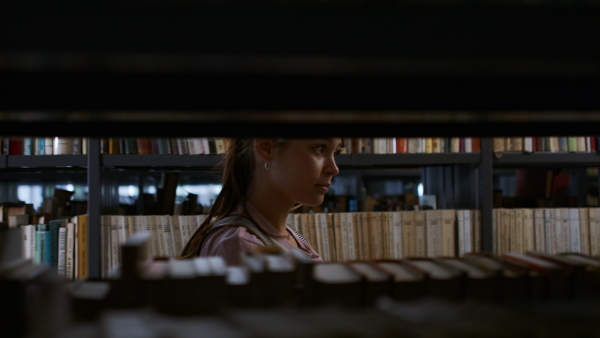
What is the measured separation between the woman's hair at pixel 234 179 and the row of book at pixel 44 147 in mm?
1069

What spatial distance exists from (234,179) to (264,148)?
146 millimetres

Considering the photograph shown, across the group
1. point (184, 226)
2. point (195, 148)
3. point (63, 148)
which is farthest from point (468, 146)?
point (63, 148)

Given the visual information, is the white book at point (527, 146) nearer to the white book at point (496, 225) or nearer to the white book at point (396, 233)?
the white book at point (496, 225)

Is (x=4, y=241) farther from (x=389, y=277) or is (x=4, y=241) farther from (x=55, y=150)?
(x=55, y=150)

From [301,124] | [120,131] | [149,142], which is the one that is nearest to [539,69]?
[301,124]

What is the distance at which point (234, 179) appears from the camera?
1414 mm

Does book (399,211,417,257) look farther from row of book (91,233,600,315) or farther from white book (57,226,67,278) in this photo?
row of book (91,233,600,315)

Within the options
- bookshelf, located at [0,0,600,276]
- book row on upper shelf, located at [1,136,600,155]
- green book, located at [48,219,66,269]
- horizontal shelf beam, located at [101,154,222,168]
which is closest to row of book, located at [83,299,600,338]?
bookshelf, located at [0,0,600,276]

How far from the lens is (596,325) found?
437 mm

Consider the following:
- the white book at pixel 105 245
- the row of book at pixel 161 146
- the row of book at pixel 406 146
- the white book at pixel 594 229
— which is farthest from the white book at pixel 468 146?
the white book at pixel 105 245

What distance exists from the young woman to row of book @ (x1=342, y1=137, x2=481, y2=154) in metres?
0.95

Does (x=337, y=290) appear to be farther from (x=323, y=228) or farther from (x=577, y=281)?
(x=323, y=228)

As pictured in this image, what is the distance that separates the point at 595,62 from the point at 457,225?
2.19m

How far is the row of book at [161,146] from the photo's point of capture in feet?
7.27
